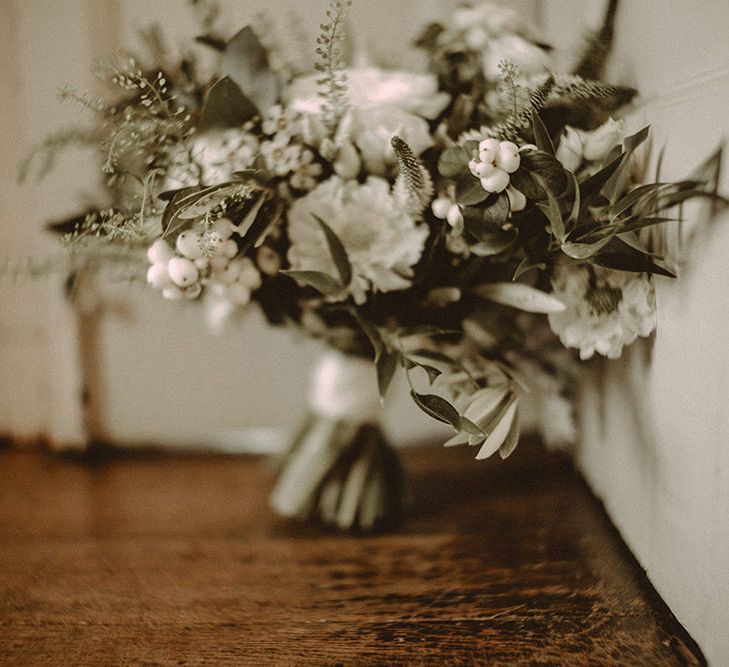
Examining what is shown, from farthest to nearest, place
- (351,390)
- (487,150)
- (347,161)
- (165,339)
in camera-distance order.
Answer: (165,339) → (351,390) → (347,161) → (487,150)

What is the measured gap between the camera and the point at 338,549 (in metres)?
0.76

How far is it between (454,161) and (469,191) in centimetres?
4

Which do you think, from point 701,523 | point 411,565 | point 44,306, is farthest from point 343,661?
point 44,306

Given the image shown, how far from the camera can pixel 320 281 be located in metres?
0.59

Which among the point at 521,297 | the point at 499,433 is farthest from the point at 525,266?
the point at 499,433

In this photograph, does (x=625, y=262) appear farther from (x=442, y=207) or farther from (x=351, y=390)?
(x=351, y=390)

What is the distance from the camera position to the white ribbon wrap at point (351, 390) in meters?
0.81

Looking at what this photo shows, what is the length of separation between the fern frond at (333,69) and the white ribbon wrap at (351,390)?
31 cm

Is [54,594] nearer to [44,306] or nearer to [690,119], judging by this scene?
[44,306]

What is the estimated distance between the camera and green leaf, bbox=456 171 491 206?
546 mm

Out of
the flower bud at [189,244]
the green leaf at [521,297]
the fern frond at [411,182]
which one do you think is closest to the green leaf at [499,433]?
the green leaf at [521,297]

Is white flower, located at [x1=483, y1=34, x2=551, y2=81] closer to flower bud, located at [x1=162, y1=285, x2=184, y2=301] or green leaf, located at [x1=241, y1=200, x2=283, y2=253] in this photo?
green leaf, located at [x1=241, y1=200, x2=283, y2=253]

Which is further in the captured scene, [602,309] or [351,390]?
[351,390]

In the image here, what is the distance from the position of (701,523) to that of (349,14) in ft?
2.92
